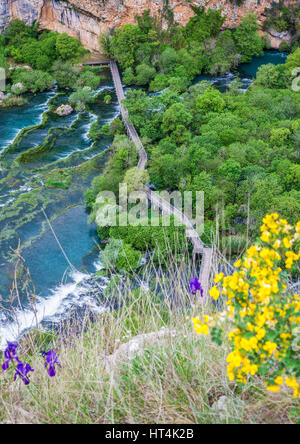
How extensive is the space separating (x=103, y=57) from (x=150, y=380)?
39.3 m

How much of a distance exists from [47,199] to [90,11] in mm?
23796

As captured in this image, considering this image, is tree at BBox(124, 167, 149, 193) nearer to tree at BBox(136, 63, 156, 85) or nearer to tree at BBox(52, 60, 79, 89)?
tree at BBox(136, 63, 156, 85)

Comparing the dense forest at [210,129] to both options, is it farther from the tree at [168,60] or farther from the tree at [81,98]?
the tree at [81,98]

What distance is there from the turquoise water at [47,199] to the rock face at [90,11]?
9.26m

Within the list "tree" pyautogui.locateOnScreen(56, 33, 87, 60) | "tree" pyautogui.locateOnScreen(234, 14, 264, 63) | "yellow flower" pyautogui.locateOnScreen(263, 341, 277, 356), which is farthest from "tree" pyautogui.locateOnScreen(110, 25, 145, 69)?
"yellow flower" pyautogui.locateOnScreen(263, 341, 277, 356)

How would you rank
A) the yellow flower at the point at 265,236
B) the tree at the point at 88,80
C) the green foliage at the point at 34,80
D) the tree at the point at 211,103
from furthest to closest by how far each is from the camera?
the tree at the point at 88,80 → the green foliage at the point at 34,80 → the tree at the point at 211,103 → the yellow flower at the point at 265,236

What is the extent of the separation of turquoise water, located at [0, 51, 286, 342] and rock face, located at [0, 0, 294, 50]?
9255 millimetres

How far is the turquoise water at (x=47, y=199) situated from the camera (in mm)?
16672

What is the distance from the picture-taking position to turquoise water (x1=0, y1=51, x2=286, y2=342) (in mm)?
16672

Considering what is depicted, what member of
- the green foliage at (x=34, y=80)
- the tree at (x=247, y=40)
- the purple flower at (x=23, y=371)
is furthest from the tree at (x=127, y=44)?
the purple flower at (x=23, y=371)

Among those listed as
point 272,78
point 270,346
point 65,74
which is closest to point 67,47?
point 65,74

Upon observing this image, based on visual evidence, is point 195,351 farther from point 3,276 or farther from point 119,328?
point 3,276

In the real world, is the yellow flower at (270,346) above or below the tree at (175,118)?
below
